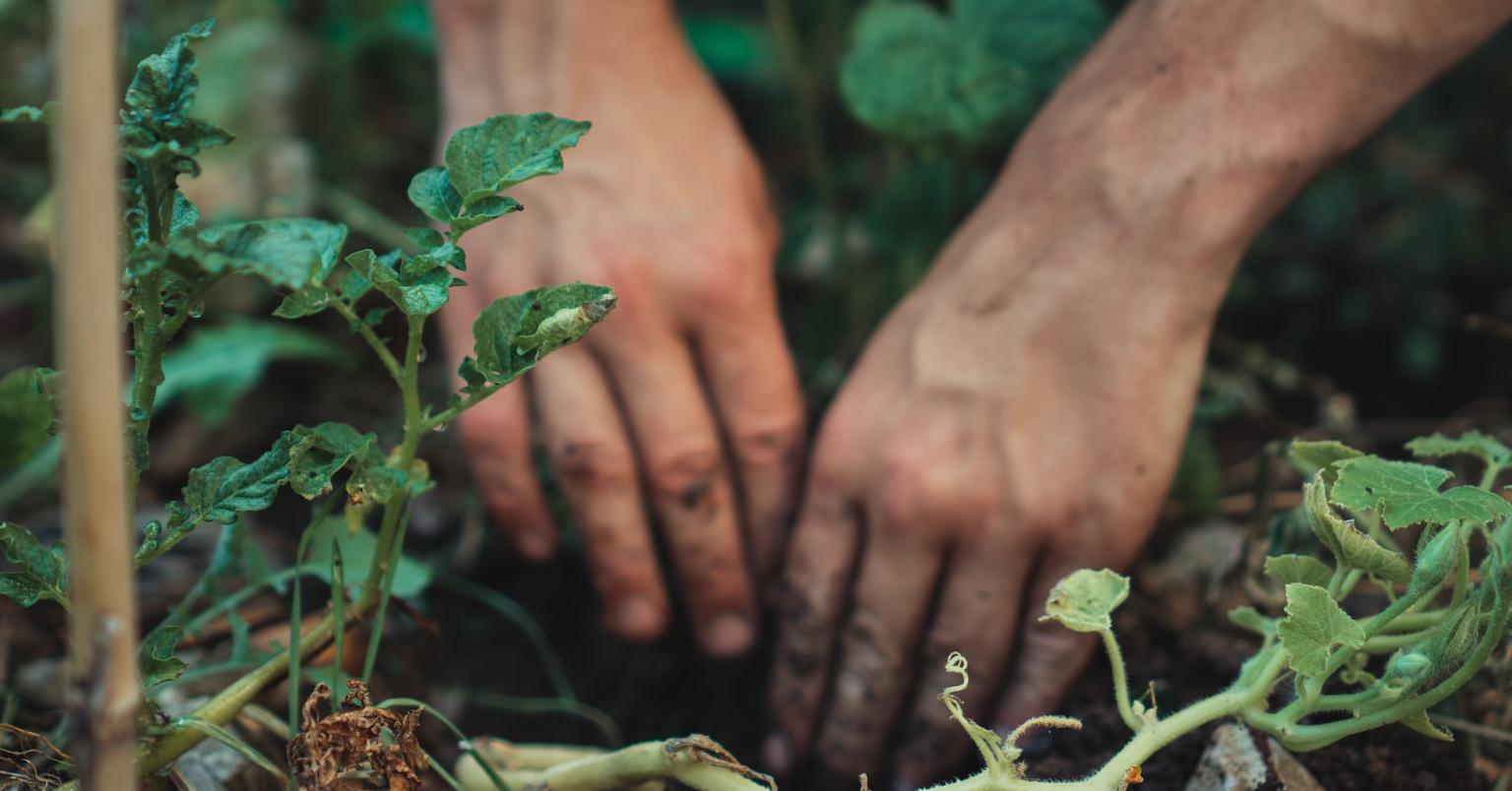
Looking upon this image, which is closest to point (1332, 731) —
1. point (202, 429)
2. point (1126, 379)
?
point (1126, 379)

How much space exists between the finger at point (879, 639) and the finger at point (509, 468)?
403mm

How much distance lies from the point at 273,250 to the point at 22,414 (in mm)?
300

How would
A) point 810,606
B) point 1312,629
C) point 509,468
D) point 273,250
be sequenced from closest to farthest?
point 273,250 < point 1312,629 < point 810,606 < point 509,468

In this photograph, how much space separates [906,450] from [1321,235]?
4.30 feet

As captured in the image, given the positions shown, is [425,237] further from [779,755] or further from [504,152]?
[779,755]

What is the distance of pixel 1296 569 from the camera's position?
77 cm

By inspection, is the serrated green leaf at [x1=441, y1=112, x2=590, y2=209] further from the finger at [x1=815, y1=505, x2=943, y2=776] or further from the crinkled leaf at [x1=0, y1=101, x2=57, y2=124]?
the finger at [x1=815, y1=505, x2=943, y2=776]

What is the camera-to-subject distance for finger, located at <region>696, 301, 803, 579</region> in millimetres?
1269

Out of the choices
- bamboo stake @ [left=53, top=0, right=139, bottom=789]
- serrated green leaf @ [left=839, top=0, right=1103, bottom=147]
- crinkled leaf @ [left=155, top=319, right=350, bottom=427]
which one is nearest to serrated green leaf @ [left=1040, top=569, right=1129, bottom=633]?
bamboo stake @ [left=53, top=0, right=139, bottom=789]

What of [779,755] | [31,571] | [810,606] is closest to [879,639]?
[810,606]

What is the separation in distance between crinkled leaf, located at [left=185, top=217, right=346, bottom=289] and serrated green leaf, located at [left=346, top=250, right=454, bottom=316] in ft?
0.11

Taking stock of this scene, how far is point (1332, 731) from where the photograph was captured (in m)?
0.74

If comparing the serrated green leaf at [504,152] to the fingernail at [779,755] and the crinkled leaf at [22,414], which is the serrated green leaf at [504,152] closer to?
the crinkled leaf at [22,414]


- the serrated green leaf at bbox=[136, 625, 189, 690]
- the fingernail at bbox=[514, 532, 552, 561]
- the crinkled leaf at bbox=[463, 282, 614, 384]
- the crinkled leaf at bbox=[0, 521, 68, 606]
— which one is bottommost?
the fingernail at bbox=[514, 532, 552, 561]
